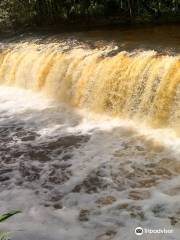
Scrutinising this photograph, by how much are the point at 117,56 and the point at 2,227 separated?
17.6ft

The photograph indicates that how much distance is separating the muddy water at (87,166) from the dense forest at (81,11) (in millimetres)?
3565

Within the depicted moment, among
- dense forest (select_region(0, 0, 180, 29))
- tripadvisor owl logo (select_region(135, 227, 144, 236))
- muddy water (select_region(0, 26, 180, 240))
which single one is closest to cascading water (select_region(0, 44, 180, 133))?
muddy water (select_region(0, 26, 180, 240))

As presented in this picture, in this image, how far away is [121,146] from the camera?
7816mm

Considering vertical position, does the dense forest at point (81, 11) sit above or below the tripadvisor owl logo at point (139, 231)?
above

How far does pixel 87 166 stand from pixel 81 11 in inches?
395

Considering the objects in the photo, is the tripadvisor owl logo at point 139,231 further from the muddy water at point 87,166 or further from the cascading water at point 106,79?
the cascading water at point 106,79

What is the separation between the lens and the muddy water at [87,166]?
5717 millimetres

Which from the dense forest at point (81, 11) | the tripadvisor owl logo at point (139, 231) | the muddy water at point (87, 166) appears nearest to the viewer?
the tripadvisor owl logo at point (139, 231)

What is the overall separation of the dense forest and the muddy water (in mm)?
3565

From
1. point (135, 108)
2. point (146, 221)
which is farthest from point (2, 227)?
point (135, 108)

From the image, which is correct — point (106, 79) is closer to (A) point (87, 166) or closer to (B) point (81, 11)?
(A) point (87, 166)

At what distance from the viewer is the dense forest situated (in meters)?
14.7

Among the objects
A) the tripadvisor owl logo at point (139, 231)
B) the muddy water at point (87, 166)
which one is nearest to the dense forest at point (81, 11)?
the muddy water at point (87, 166)

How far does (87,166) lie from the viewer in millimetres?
7270
